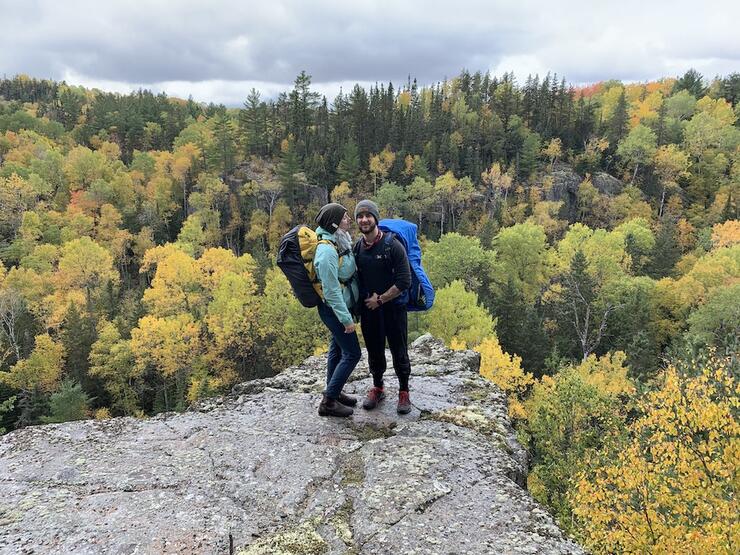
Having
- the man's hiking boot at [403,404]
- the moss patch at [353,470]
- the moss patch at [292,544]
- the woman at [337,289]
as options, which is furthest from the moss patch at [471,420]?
the moss patch at [292,544]

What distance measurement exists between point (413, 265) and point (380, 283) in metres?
0.50

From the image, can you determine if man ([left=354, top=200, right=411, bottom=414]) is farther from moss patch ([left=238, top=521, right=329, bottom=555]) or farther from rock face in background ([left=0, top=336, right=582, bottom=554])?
moss patch ([left=238, top=521, right=329, bottom=555])

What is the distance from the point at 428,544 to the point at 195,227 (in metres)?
57.1

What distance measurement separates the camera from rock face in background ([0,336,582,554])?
158 inches

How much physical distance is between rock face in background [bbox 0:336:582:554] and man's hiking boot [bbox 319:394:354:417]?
11 centimetres

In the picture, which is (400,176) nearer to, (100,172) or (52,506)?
(100,172)

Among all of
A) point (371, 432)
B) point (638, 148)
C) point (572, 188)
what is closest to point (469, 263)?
point (371, 432)

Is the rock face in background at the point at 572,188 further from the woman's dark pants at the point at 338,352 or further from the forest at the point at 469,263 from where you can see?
the woman's dark pants at the point at 338,352

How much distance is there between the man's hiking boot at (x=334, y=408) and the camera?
5965mm

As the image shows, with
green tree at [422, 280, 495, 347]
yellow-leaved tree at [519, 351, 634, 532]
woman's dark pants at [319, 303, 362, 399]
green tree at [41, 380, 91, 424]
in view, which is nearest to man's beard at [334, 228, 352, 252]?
woman's dark pants at [319, 303, 362, 399]

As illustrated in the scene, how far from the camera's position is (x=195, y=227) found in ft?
185

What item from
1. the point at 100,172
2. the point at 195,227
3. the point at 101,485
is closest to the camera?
the point at 101,485

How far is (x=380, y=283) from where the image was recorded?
5.38 meters

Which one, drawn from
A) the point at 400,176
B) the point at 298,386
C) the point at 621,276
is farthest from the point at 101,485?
the point at 400,176
